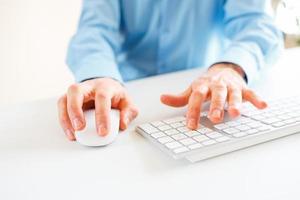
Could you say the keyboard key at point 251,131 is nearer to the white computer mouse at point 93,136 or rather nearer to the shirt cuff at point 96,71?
the white computer mouse at point 93,136

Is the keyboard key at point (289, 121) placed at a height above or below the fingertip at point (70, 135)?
above

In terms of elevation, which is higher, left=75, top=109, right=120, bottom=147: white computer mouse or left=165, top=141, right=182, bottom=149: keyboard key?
left=165, top=141, right=182, bottom=149: keyboard key

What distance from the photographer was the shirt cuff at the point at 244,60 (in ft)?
2.05

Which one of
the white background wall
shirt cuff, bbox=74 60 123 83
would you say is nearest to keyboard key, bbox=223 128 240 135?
shirt cuff, bbox=74 60 123 83

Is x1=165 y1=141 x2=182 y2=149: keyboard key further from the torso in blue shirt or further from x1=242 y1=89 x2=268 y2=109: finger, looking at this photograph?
the torso in blue shirt

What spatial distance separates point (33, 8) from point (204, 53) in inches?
32.9

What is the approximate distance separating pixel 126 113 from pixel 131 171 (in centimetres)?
15

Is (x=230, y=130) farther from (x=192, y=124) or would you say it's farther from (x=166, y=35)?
(x=166, y=35)

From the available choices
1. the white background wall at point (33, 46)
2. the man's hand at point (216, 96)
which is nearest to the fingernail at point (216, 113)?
the man's hand at point (216, 96)

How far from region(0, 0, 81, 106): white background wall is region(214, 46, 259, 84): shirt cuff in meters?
1.01

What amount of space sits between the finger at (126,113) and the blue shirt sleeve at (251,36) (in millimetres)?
208

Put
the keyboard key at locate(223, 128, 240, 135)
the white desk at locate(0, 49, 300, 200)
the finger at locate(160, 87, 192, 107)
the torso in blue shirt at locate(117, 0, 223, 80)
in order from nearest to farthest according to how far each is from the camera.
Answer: the white desk at locate(0, 49, 300, 200) < the keyboard key at locate(223, 128, 240, 135) < the finger at locate(160, 87, 192, 107) < the torso in blue shirt at locate(117, 0, 223, 80)

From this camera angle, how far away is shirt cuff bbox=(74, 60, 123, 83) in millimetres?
616

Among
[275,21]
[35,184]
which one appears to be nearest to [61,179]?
[35,184]
